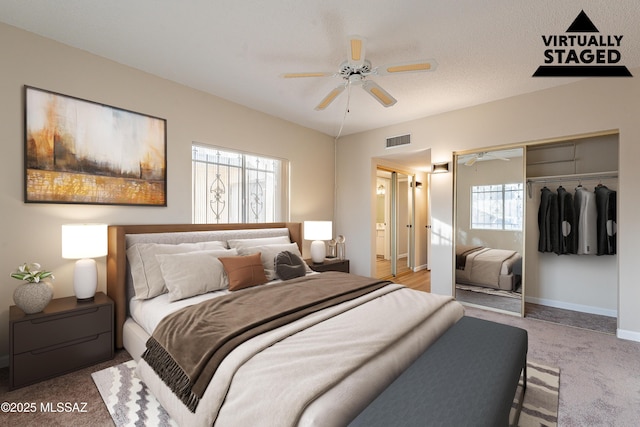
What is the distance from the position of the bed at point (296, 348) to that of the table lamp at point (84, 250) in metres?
0.14

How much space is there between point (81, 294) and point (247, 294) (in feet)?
4.69

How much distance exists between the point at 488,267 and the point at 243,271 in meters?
3.25

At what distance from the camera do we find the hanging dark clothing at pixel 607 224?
338 cm

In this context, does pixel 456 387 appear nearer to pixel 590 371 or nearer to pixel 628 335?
pixel 590 371

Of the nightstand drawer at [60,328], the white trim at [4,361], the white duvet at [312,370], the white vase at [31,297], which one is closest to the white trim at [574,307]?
the white duvet at [312,370]

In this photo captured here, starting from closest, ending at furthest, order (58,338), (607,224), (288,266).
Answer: (58,338), (288,266), (607,224)

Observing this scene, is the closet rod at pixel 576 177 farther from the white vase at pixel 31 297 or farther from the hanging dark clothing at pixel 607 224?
the white vase at pixel 31 297

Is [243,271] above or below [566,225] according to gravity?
below

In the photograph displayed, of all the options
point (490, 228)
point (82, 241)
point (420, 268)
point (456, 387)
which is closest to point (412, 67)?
point (456, 387)

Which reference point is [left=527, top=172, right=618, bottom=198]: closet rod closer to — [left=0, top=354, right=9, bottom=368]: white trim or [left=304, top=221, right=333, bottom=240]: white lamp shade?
[left=304, top=221, right=333, bottom=240]: white lamp shade

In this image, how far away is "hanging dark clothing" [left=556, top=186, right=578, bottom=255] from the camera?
12.0 ft

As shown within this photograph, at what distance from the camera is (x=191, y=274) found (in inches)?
95.5

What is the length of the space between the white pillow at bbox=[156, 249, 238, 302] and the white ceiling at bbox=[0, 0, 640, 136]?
6.08ft

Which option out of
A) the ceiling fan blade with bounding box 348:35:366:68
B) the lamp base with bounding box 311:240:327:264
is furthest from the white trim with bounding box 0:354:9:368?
the ceiling fan blade with bounding box 348:35:366:68
